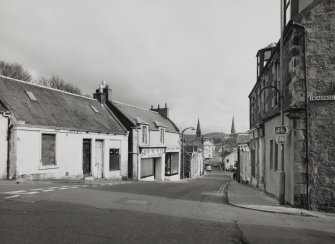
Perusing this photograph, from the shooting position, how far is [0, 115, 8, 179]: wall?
18.7 metres

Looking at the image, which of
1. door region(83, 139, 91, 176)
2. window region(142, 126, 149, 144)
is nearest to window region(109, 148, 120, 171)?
door region(83, 139, 91, 176)

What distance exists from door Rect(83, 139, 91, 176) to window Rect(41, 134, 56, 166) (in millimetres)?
3721

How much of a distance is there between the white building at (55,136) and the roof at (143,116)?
2.13 m

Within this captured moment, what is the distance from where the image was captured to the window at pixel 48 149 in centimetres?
2130

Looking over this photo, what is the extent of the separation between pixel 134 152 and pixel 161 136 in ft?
22.7

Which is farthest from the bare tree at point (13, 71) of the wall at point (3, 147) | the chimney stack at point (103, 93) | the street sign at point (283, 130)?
the street sign at point (283, 130)

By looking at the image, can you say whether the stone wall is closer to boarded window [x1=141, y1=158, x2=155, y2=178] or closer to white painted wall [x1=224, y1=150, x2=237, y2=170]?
boarded window [x1=141, y1=158, x2=155, y2=178]

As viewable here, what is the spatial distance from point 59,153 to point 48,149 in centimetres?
94

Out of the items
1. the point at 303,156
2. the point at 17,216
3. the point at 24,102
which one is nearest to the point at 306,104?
the point at 303,156

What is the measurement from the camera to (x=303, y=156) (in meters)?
11.9

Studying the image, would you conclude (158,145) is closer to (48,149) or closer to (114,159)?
(114,159)

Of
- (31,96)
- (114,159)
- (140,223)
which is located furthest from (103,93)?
(140,223)

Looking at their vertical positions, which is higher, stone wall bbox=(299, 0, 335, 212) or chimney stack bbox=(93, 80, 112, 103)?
chimney stack bbox=(93, 80, 112, 103)

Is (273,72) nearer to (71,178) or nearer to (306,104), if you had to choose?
(306,104)
